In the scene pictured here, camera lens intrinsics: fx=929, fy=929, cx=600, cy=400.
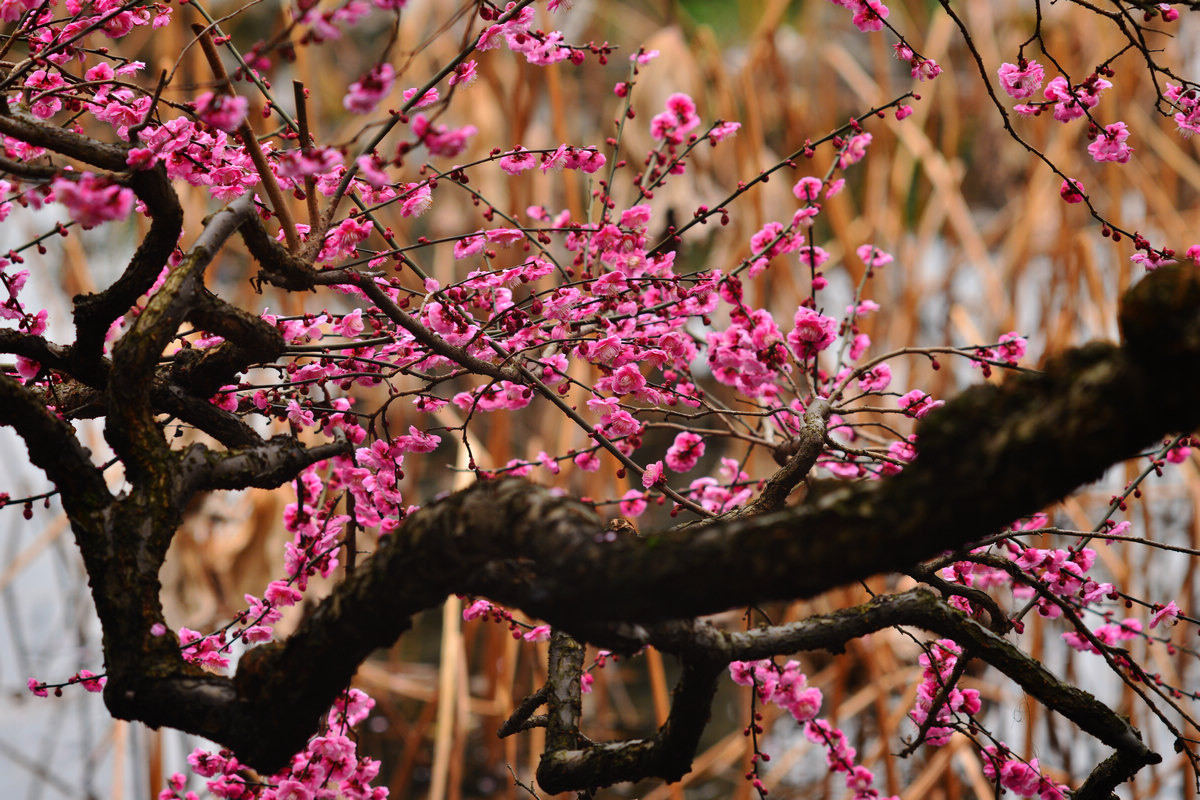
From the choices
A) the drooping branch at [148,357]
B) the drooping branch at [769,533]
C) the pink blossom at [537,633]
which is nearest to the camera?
the drooping branch at [769,533]

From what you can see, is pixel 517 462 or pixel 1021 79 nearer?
pixel 1021 79

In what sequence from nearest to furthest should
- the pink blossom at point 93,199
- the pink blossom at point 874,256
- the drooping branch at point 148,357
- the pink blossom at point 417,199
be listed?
the pink blossom at point 93,199 → the drooping branch at point 148,357 → the pink blossom at point 417,199 → the pink blossom at point 874,256

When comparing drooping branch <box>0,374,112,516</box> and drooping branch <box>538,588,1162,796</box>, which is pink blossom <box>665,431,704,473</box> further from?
drooping branch <box>0,374,112,516</box>

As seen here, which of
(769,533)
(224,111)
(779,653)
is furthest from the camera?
(779,653)

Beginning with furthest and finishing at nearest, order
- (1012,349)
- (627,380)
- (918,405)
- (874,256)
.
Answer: (874,256) < (1012,349) < (918,405) < (627,380)

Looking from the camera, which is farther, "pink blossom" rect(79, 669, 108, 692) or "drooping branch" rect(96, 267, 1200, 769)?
"pink blossom" rect(79, 669, 108, 692)

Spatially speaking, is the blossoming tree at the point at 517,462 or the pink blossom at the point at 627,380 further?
the pink blossom at the point at 627,380

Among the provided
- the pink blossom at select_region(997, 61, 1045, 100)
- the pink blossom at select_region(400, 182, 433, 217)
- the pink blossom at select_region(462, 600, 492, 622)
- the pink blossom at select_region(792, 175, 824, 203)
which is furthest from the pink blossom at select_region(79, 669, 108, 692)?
the pink blossom at select_region(997, 61, 1045, 100)

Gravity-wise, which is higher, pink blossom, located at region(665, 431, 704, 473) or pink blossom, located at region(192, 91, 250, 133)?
pink blossom, located at region(665, 431, 704, 473)

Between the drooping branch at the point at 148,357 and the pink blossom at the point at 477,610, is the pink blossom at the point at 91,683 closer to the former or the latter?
the drooping branch at the point at 148,357

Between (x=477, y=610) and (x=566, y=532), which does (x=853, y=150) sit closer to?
(x=477, y=610)

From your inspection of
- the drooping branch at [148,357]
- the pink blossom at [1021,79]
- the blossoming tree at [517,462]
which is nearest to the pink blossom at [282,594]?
the blossoming tree at [517,462]

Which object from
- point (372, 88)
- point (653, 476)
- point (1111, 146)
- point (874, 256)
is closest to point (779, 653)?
point (653, 476)

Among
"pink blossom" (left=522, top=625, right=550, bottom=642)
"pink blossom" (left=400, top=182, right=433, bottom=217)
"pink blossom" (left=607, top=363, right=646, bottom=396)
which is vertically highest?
"pink blossom" (left=400, top=182, right=433, bottom=217)
